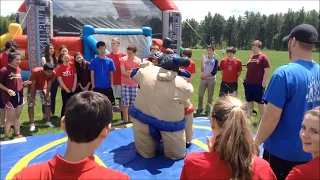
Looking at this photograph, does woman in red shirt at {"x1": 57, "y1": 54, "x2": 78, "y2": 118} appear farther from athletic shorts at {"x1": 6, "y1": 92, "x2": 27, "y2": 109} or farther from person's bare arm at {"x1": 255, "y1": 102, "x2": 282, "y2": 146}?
person's bare arm at {"x1": 255, "y1": 102, "x2": 282, "y2": 146}

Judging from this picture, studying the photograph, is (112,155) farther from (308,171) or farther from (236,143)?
(308,171)

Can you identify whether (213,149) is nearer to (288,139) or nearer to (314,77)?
(288,139)

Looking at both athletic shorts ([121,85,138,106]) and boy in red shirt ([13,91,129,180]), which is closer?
boy in red shirt ([13,91,129,180])

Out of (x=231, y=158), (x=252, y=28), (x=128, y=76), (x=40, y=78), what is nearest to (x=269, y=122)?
(x=231, y=158)

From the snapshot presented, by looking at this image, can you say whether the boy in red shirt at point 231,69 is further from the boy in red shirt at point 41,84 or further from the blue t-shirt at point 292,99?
the blue t-shirt at point 292,99

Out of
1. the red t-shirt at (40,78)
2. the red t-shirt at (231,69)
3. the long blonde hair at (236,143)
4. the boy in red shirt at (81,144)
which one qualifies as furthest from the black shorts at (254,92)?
the boy in red shirt at (81,144)

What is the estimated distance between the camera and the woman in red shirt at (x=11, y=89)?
4.79 meters

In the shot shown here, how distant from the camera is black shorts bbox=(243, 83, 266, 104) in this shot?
20.3ft

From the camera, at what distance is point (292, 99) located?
2.20 meters

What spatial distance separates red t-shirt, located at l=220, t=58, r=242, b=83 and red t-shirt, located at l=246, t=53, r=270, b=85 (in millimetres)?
614

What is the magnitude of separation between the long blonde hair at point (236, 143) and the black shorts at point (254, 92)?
188 inches

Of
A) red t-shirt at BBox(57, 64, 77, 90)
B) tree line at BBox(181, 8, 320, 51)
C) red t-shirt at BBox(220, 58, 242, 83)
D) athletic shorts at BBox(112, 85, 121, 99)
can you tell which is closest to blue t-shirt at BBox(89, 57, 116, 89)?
red t-shirt at BBox(57, 64, 77, 90)

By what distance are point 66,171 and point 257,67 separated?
539cm

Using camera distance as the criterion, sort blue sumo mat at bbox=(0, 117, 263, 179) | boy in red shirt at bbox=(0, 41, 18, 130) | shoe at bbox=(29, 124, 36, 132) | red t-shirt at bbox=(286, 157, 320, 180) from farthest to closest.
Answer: shoe at bbox=(29, 124, 36, 132) → boy in red shirt at bbox=(0, 41, 18, 130) → blue sumo mat at bbox=(0, 117, 263, 179) → red t-shirt at bbox=(286, 157, 320, 180)
